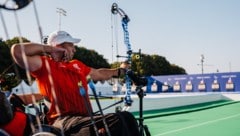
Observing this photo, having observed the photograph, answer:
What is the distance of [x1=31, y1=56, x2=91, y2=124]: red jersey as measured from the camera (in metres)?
3.10

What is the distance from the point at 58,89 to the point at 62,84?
54 millimetres

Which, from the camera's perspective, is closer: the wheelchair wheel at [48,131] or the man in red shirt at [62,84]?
the wheelchair wheel at [48,131]

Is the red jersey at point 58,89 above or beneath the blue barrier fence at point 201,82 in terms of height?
above

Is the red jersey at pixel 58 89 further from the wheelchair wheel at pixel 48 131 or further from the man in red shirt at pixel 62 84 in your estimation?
the wheelchair wheel at pixel 48 131

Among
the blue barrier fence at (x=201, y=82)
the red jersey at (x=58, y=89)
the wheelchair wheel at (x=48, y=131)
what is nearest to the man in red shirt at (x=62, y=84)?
the red jersey at (x=58, y=89)

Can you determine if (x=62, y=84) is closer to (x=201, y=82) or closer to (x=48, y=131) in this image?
(x=48, y=131)

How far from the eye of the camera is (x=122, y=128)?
2.78m

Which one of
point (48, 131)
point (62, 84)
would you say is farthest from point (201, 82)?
point (48, 131)

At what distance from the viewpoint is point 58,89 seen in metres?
3.12

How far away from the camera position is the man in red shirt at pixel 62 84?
9.16ft

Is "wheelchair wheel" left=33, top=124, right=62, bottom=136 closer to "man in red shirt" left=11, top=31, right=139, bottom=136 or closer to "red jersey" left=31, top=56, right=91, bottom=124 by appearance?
"man in red shirt" left=11, top=31, right=139, bottom=136

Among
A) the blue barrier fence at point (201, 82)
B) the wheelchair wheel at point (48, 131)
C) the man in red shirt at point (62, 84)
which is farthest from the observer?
the blue barrier fence at point (201, 82)

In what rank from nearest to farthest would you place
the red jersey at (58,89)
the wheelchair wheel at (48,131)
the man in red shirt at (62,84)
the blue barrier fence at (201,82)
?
the wheelchair wheel at (48,131)
the man in red shirt at (62,84)
the red jersey at (58,89)
the blue barrier fence at (201,82)

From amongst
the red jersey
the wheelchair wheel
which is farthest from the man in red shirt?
the wheelchair wheel
